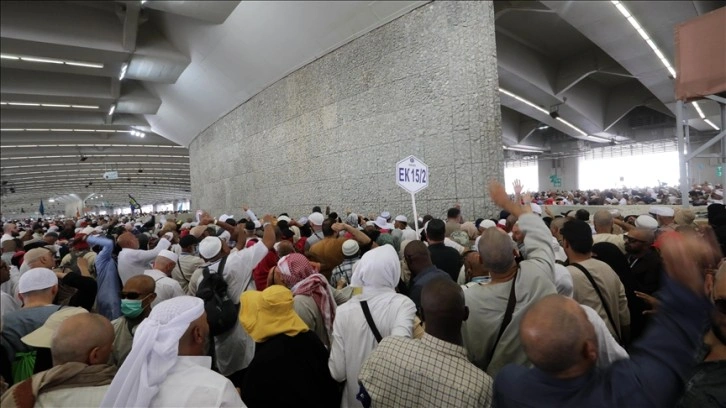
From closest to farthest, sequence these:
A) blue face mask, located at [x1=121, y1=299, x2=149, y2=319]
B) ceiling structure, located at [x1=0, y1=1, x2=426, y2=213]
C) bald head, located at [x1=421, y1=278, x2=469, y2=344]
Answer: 1. bald head, located at [x1=421, y1=278, x2=469, y2=344]
2. blue face mask, located at [x1=121, y1=299, x2=149, y2=319]
3. ceiling structure, located at [x1=0, y1=1, x2=426, y2=213]

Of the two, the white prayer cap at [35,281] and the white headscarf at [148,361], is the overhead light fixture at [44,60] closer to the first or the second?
the white prayer cap at [35,281]

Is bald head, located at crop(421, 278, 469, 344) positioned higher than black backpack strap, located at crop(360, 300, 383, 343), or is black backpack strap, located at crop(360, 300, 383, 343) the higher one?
bald head, located at crop(421, 278, 469, 344)

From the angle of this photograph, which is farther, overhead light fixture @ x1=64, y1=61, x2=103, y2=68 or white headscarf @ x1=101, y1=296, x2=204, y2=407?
overhead light fixture @ x1=64, y1=61, x2=103, y2=68

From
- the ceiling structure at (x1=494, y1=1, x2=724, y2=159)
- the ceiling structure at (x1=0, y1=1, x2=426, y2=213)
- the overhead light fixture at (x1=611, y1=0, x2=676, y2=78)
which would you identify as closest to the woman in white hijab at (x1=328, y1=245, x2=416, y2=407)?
the ceiling structure at (x1=0, y1=1, x2=426, y2=213)

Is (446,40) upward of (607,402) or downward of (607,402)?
upward

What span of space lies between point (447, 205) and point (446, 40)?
11.8 ft

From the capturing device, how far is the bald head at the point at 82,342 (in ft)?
5.56

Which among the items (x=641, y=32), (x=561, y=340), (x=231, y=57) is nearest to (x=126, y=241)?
(x=561, y=340)

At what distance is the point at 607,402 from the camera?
122 cm

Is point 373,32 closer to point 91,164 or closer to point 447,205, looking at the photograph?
point 447,205

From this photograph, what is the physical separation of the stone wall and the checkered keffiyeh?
5.75 metres

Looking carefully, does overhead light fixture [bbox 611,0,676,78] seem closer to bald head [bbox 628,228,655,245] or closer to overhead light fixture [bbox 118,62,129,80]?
bald head [bbox 628,228,655,245]

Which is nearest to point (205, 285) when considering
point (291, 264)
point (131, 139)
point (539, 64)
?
point (291, 264)

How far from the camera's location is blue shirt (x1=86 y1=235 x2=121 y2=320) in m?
3.81
